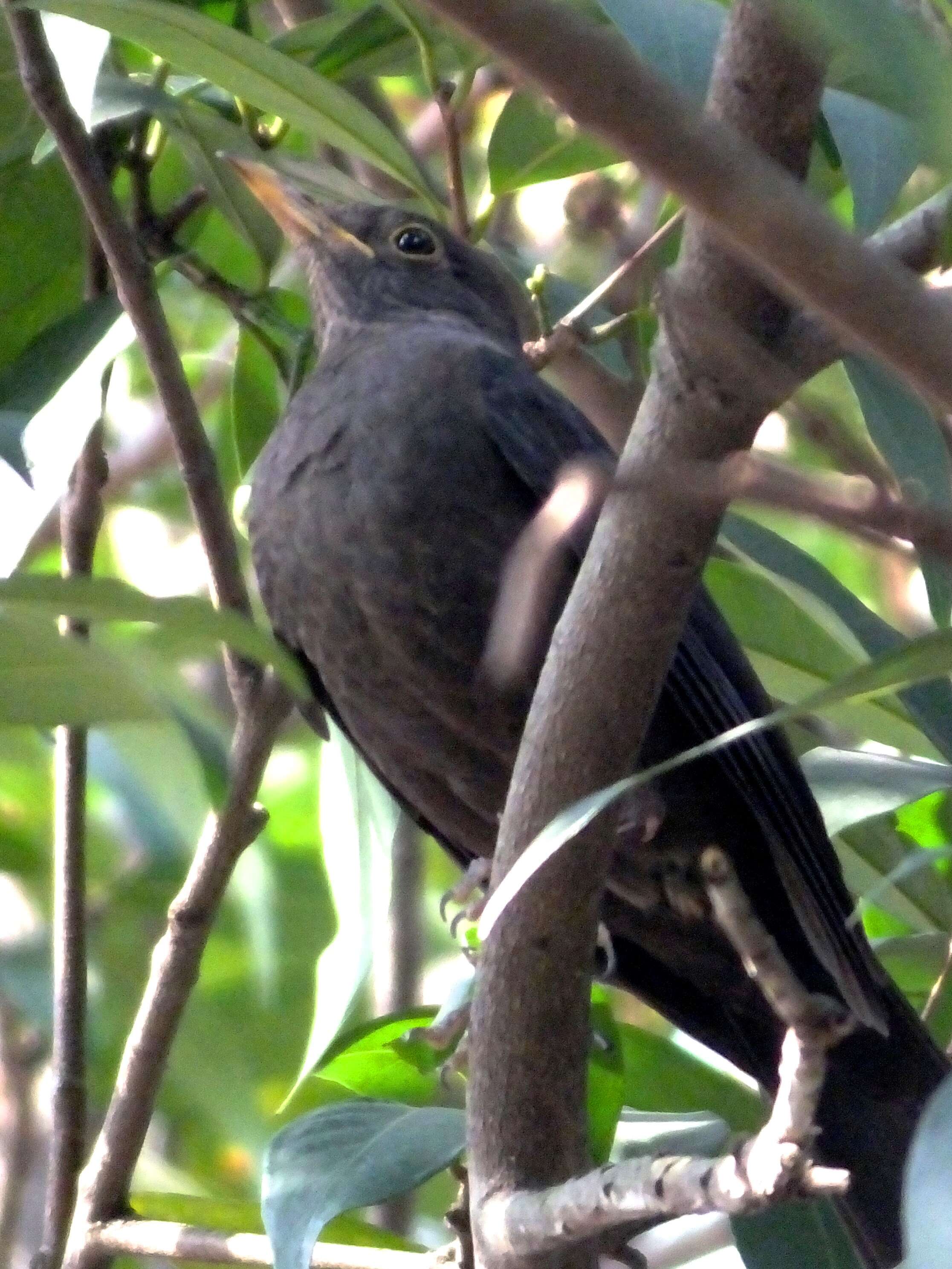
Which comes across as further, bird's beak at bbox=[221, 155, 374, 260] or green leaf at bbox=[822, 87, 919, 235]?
bird's beak at bbox=[221, 155, 374, 260]

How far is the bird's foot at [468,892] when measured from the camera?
305 cm

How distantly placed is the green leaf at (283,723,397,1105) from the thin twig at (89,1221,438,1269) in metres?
0.22

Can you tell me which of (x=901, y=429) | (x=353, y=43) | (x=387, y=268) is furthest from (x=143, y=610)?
(x=387, y=268)

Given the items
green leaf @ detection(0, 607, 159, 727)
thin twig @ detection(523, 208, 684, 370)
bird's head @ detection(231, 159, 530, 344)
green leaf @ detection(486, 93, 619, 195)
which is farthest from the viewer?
bird's head @ detection(231, 159, 530, 344)

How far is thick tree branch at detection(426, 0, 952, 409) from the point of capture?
0.86 meters

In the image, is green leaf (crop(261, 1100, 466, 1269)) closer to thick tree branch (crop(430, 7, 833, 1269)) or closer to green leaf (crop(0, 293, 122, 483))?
thick tree branch (crop(430, 7, 833, 1269))

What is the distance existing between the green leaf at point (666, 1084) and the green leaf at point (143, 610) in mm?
1652

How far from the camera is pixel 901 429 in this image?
2.37 metres

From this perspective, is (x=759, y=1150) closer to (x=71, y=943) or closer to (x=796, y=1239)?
(x=796, y=1239)

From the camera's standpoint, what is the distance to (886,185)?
87.0 inches

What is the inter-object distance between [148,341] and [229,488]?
5.03 feet

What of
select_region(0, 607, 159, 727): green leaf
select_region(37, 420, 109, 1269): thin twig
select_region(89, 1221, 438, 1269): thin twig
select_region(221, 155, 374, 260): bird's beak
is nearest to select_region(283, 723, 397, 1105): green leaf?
select_region(89, 1221, 438, 1269): thin twig

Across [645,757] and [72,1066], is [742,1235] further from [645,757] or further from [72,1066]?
[72,1066]

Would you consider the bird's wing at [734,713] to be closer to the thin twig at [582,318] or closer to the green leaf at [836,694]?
the thin twig at [582,318]
